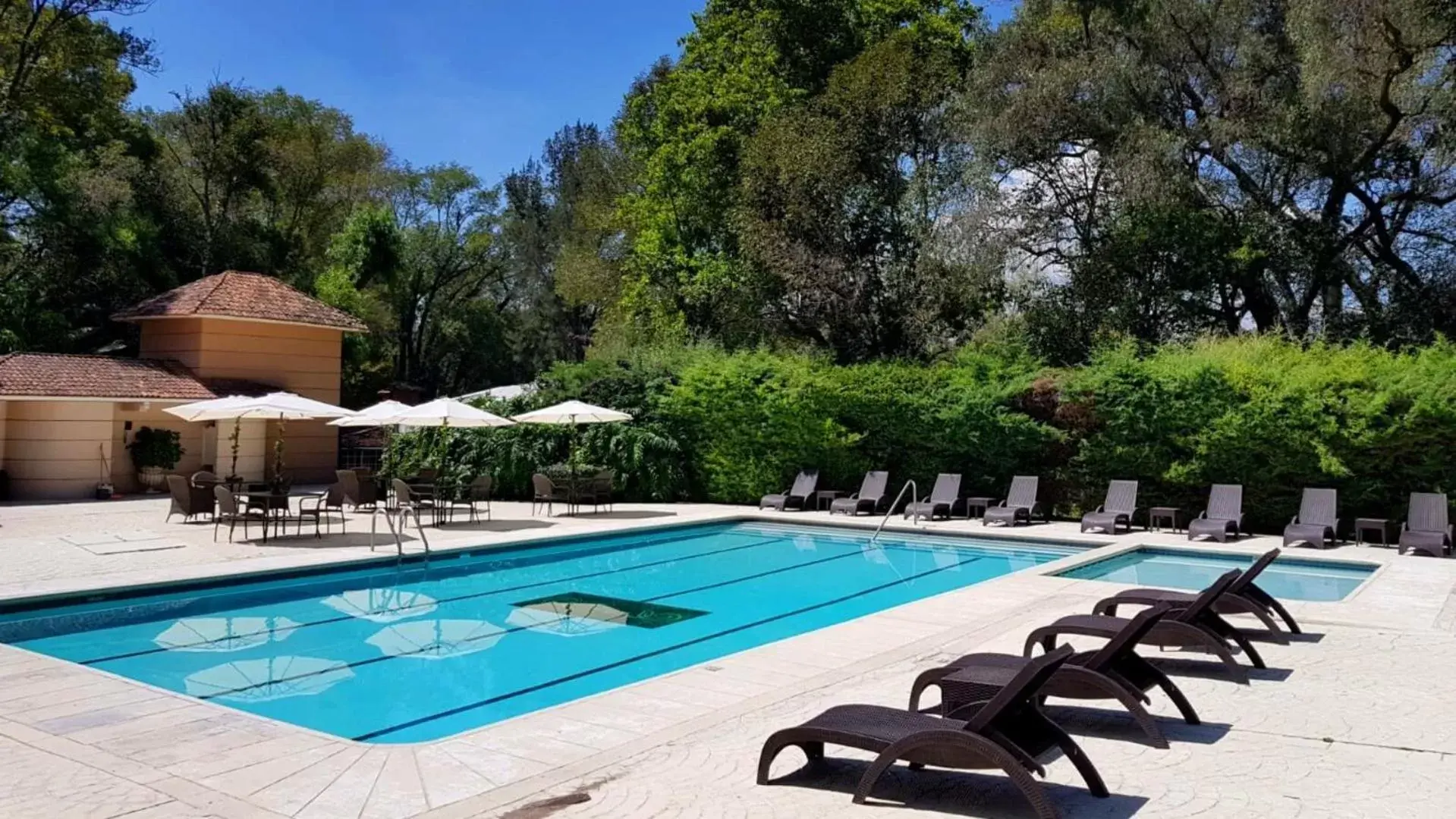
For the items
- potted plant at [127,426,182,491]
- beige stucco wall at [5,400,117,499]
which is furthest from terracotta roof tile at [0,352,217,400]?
potted plant at [127,426,182,491]

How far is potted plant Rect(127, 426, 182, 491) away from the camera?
24.8 m

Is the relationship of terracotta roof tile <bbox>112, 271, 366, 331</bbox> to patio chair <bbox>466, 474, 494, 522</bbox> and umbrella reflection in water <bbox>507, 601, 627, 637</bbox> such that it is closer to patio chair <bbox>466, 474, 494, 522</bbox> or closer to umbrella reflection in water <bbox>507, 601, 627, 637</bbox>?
patio chair <bbox>466, 474, 494, 522</bbox>

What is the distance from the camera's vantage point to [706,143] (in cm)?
3331

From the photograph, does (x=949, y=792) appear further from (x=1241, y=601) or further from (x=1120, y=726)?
(x=1241, y=601)

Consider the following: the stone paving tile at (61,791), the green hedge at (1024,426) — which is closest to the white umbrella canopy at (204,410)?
the green hedge at (1024,426)

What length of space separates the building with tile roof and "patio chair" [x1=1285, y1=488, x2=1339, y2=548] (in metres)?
22.8

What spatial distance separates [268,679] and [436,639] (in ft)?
6.02

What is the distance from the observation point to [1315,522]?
16.0m

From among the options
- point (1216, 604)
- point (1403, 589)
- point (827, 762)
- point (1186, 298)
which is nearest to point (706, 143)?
point (1186, 298)

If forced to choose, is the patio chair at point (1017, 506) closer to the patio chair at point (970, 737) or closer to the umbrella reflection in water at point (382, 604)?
the umbrella reflection in water at point (382, 604)

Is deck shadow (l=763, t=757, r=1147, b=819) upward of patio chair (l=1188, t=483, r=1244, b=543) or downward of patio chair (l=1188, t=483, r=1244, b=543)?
downward

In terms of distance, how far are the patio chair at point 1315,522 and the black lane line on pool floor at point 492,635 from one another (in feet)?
A: 21.5

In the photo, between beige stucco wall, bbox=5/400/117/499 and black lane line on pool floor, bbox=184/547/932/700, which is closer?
black lane line on pool floor, bbox=184/547/932/700

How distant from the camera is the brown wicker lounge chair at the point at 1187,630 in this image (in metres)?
6.84
